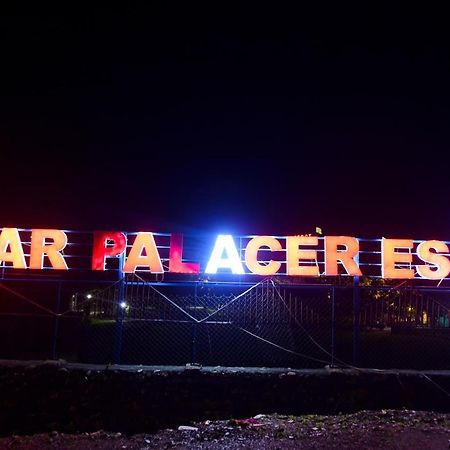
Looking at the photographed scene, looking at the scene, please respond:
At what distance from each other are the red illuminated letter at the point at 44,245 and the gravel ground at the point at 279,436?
12.4ft

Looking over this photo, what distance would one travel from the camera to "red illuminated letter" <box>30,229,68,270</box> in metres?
9.80

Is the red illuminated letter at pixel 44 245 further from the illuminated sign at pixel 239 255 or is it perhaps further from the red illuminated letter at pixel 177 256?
the red illuminated letter at pixel 177 256

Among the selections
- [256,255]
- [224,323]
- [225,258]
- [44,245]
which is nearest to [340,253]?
[256,255]

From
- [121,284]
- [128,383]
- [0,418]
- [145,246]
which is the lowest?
[0,418]

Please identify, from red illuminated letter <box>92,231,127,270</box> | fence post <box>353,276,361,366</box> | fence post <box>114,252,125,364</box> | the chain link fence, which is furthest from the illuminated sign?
fence post <box>353,276,361,366</box>

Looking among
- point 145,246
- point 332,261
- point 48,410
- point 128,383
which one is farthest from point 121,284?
point 332,261

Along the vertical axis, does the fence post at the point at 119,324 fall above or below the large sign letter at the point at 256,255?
below

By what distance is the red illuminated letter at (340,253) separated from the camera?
31.7 ft

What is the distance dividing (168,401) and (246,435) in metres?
1.75

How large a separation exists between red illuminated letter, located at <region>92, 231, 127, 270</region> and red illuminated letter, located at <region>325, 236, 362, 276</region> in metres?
4.02

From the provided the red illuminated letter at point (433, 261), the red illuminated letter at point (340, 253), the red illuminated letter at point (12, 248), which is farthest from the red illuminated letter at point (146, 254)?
the red illuminated letter at point (433, 261)

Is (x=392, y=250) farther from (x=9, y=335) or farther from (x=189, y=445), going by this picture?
(x=9, y=335)

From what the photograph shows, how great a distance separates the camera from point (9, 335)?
12586 millimetres

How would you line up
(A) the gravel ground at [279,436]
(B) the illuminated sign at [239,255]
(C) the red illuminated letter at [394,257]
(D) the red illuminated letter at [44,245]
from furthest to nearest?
1. (D) the red illuminated letter at [44,245]
2. (C) the red illuminated letter at [394,257]
3. (B) the illuminated sign at [239,255]
4. (A) the gravel ground at [279,436]
